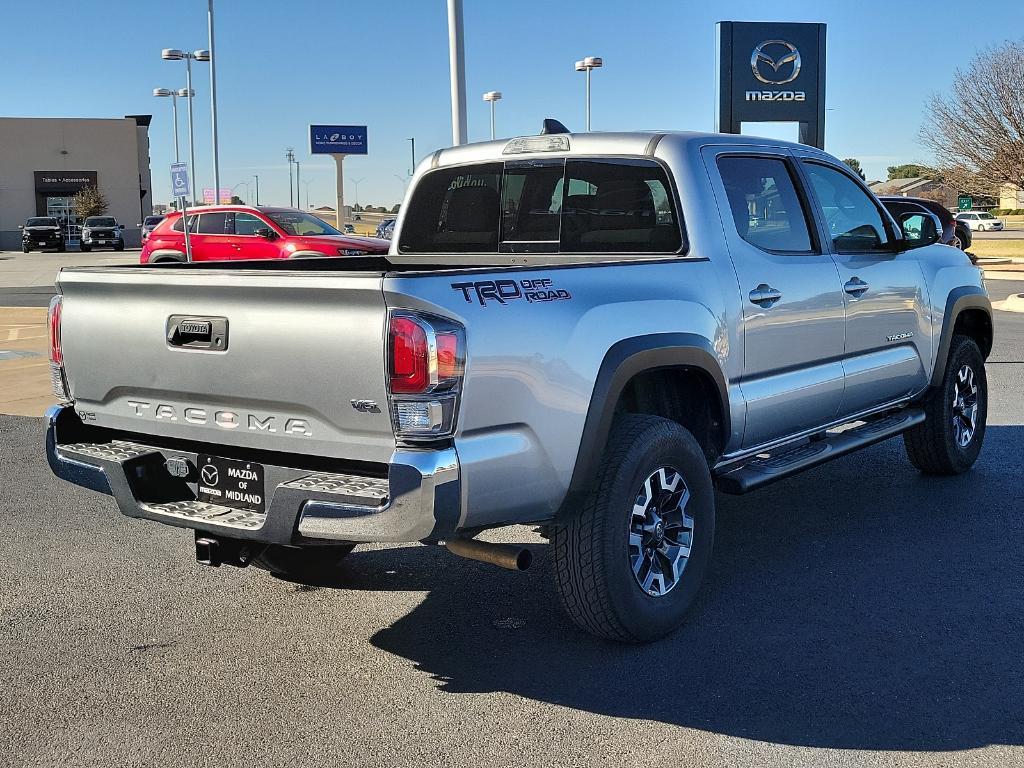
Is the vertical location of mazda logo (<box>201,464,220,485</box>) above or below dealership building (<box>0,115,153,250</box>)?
below

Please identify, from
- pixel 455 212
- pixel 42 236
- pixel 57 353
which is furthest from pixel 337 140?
pixel 57 353

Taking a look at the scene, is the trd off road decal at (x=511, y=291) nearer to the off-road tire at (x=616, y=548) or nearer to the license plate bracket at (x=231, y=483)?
the off-road tire at (x=616, y=548)

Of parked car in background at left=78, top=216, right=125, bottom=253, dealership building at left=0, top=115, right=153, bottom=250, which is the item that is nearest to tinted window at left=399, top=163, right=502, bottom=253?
parked car in background at left=78, top=216, right=125, bottom=253

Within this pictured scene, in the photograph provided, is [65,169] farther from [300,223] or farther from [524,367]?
[524,367]

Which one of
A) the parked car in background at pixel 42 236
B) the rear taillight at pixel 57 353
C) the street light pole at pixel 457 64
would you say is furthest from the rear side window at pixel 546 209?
the parked car in background at pixel 42 236

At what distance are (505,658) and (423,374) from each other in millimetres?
1331

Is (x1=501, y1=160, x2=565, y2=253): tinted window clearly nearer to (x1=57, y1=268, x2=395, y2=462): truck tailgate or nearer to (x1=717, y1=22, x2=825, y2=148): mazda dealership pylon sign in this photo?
(x1=57, y1=268, x2=395, y2=462): truck tailgate

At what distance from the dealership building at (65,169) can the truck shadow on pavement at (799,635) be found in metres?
69.4

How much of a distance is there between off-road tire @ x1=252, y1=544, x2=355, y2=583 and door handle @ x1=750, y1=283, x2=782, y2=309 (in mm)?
2034

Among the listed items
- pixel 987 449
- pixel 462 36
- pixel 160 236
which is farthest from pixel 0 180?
pixel 987 449

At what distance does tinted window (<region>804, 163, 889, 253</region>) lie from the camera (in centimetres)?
590

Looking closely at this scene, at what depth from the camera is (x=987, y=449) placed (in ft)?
26.0

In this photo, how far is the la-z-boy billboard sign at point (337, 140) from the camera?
221 ft

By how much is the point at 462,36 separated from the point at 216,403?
10.4m
